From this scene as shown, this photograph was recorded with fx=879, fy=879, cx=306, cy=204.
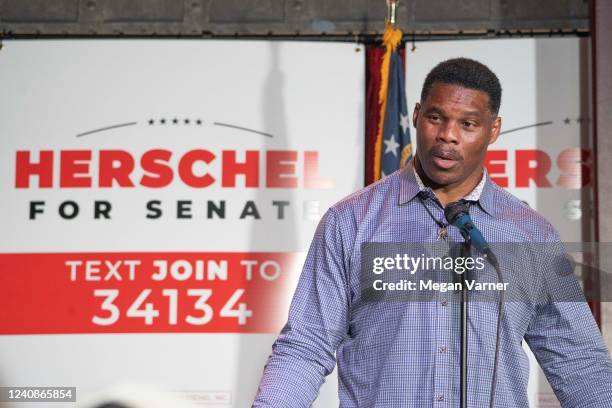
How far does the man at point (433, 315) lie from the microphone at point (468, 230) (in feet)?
0.87

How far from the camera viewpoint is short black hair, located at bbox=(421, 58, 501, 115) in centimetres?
185

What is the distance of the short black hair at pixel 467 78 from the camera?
6.08 ft

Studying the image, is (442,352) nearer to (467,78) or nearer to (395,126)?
(467,78)

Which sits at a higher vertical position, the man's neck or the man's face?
the man's face

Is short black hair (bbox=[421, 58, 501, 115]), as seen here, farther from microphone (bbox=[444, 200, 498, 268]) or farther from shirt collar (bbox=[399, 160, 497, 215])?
microphone (bbox=[444, 200, 498, 268])

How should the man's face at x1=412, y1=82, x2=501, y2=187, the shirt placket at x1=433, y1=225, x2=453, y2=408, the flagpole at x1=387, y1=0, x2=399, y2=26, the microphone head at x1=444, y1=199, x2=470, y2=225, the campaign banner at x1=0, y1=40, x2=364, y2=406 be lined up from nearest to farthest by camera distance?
1. the microphone head at x1=444, y1=199, x2=470, y2=225
2. the shirt placket at x1=433, y1=225, x2=453, y2=408
3. the man's face at x1=412, y1=82, x2=501, y2=187
4. the flagpole at x1=387, y1=0, x2=399, y2=26
5. the campaign banner at x1=0, y1=40, x2=364, y2=406

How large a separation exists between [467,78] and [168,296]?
2.56 metres

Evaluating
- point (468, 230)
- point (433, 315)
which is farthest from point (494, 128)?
point (468, 230)

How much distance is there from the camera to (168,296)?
4.12 metres

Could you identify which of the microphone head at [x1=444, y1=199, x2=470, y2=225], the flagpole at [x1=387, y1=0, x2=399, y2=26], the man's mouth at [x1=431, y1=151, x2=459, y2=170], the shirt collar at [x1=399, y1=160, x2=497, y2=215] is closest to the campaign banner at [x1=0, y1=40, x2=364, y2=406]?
the flagpole at [x1=387, y1=0, x2=399, y2=26]

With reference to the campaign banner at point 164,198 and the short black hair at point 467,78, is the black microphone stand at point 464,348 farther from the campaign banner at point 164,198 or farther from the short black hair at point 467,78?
the campaign banner at point 164,198

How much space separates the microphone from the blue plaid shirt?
0.31 meters

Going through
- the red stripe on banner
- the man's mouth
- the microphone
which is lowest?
the red stripe on banner

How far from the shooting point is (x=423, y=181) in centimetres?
192
